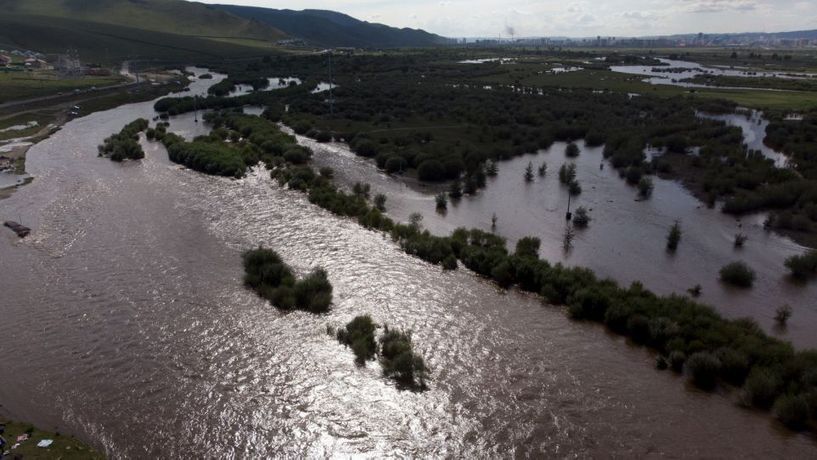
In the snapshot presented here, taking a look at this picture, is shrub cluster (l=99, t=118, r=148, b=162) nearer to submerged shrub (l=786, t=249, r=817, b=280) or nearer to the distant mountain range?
submerged shrub (l=786, t=249, r=817, b=280)

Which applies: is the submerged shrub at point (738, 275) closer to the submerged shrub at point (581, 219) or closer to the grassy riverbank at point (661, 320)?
the grassy riverbank at point (661, 320)

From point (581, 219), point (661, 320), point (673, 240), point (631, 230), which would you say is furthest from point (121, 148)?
point (661, 320)

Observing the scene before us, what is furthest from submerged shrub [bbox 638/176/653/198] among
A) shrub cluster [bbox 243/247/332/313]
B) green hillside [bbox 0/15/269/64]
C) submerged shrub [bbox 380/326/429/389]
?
green hillside [bbox 0/15/269/64]

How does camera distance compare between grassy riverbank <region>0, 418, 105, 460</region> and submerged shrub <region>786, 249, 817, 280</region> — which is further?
submerged shrub <region>786, 249, 817, 280</region>

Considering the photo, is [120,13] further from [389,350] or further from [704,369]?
[704,369]

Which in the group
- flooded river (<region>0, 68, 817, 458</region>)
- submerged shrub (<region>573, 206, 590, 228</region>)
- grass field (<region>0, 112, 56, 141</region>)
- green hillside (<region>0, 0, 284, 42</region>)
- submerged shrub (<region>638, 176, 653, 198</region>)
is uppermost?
green hillside (<region>0, 0, 284, 42</region>)

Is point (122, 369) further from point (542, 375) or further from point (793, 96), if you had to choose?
point (793, 96)
